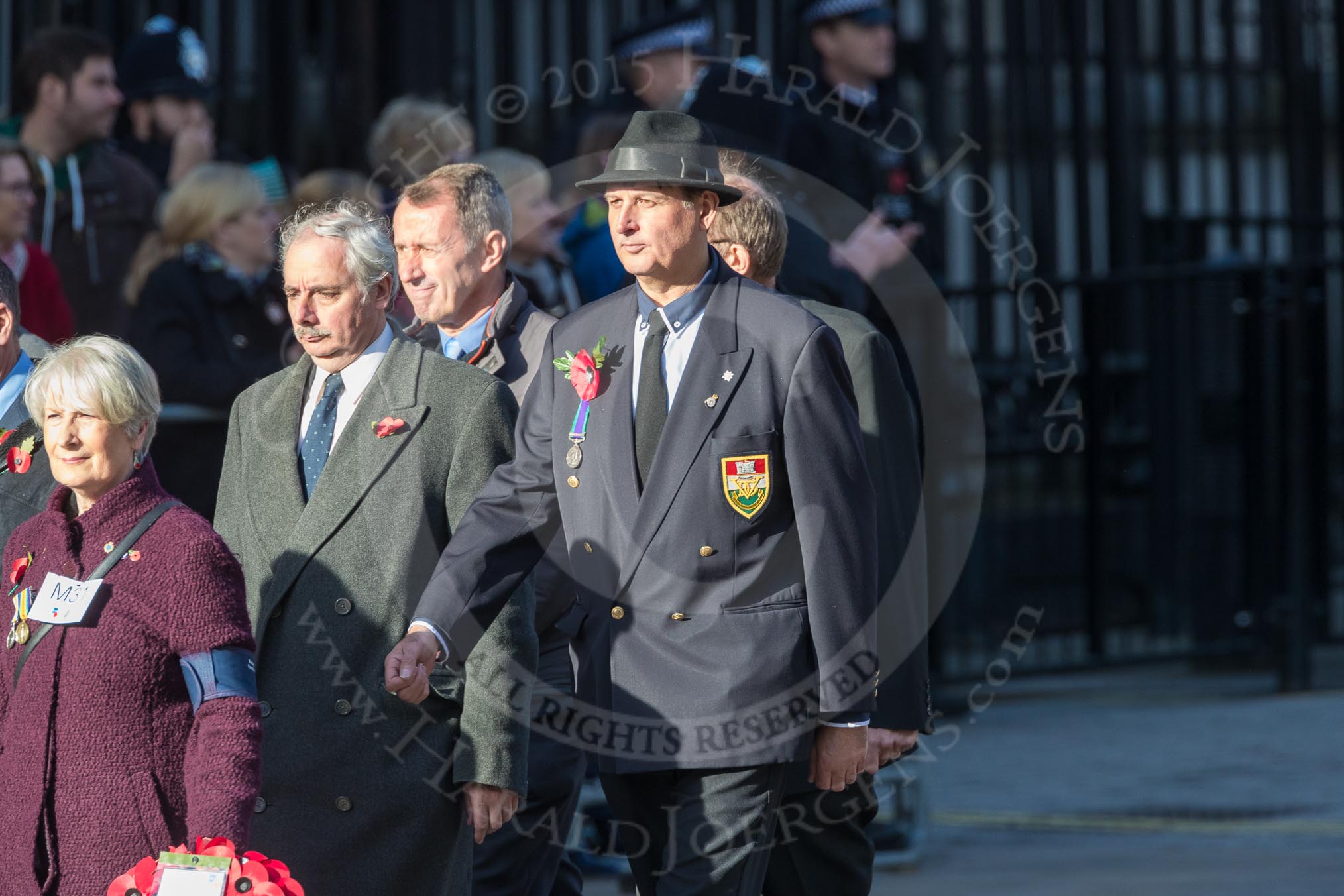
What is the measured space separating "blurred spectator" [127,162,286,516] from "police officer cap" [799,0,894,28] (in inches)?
88.3

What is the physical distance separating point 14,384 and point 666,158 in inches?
52.6

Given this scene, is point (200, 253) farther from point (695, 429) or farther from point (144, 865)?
point (144, 865)

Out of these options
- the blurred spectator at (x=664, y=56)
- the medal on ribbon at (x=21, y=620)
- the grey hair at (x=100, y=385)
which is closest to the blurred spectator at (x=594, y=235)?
the blurred spectator at (x=664, y=56)

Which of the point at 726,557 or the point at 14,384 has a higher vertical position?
the point at 14,384

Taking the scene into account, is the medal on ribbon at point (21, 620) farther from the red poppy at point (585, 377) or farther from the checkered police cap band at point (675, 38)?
the checkered police cap band at point (675, 38)

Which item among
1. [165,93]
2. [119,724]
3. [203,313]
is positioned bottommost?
[119,724]

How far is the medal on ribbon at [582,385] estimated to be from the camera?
3.89 metres

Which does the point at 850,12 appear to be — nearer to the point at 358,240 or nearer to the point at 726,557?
the point at 358,240

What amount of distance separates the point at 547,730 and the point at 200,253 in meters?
2.47

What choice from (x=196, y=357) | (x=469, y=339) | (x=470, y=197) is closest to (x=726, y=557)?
(x=469, y=339)

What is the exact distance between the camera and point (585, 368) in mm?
3916

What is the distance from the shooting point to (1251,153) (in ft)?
40.6

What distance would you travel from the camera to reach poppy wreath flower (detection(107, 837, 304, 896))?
10.2ft

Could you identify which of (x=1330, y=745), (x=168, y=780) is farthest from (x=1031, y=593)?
(x=168, y=780)
